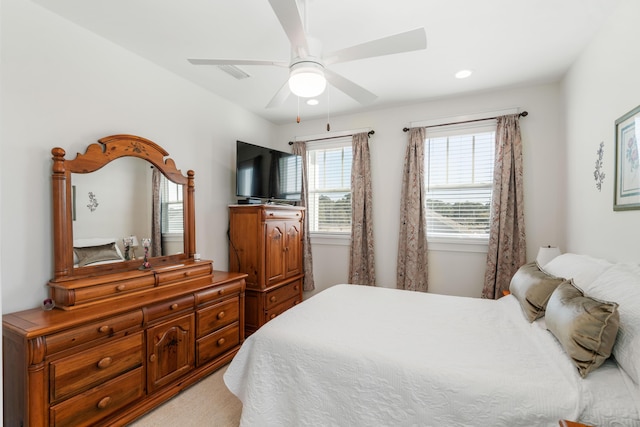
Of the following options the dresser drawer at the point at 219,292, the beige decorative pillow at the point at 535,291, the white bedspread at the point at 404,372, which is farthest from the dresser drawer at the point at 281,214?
the beige decorative pillow at the point at 535,291

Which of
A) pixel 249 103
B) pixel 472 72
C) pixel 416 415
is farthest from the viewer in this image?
pixel 249 103

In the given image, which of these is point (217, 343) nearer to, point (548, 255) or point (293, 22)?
point (293, 22)

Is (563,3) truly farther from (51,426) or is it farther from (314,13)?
(51,426)

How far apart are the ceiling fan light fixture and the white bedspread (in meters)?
1.43

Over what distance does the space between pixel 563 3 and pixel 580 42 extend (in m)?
0.64

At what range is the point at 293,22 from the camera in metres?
1.47

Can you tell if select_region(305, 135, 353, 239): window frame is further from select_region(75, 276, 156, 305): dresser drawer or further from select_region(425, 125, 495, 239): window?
select_region(75, 276, 156, 305): dresser drawer

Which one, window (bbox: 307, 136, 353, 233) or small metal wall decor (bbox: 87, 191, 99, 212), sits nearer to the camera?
small metal wall decor (bbox: 87, 191, 99, 212)

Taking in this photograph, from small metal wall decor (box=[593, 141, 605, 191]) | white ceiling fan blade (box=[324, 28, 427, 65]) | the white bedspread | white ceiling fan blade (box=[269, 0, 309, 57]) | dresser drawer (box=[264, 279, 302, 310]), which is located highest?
white ceiling fan blade (box=[269, 0, 309, 57])

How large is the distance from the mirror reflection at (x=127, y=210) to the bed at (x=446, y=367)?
1381mm

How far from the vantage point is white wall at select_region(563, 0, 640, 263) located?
1885 mm

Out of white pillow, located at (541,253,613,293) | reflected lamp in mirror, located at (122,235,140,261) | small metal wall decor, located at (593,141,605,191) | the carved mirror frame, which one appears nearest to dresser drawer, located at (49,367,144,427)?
the carved mirror frame

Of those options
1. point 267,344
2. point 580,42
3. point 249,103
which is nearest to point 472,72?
point 580,42

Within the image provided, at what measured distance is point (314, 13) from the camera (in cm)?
205
